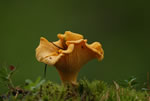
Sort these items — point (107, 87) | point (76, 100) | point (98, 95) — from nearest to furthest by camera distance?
point (76, 100) → point (98, 95) → point (107, 87)

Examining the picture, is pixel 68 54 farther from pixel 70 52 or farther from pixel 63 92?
pixel 63 92

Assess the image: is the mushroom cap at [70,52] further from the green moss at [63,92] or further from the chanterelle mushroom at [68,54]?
the green moss at [63,92]

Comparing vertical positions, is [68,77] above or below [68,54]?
below

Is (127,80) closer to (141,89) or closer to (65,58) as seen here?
(141,89)

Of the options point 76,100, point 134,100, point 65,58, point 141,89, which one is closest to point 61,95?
point 76,100

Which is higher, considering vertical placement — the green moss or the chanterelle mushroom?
the chanterelle mushroom

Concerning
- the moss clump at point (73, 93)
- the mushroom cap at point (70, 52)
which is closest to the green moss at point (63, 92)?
the moss clump at point (73, 93)

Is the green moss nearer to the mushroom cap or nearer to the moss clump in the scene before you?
the moss clump

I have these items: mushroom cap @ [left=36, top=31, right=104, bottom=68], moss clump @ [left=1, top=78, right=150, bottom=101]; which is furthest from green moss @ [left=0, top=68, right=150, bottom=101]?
mushroom cap @ [left=36, top=31, right=104, bottom=68]

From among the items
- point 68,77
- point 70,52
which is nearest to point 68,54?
point 70,52
